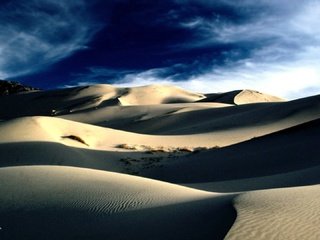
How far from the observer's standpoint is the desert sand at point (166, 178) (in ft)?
15.5

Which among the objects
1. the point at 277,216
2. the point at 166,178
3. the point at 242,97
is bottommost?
the point at 277,216

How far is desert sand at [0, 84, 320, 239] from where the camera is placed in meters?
4.74

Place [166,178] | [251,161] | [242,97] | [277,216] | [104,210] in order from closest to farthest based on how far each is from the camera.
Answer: [277,216] → [104,210] → [166,178] → [251,161] → [242,97]

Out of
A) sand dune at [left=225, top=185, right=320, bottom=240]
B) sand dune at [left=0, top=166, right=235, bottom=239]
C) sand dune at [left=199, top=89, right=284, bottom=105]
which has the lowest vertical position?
sand dune at [left=225, top=185, right=320, bottom=240]

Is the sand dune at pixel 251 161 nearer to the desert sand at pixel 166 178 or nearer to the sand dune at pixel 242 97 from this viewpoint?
the desert sand at pixel 166 178

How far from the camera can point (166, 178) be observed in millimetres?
12477

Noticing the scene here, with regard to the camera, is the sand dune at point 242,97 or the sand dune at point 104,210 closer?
the sand dune at point 104,210

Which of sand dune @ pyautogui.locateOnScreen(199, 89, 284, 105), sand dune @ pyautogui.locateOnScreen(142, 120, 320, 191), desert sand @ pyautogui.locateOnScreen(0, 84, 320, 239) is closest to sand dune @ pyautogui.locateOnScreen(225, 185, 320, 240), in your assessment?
desert sand @ pyautogui.locateOnScreen(0, 84, 320, 239)

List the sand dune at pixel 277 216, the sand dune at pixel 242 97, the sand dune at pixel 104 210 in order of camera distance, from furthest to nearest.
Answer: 1. the sand dune at pixel 242 97
2. the sand dune at pixel 104 210
3. the sand dune at pixel 277 216

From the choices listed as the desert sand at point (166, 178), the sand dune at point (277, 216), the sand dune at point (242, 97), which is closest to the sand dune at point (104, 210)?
the desert sand at point (166, 178)

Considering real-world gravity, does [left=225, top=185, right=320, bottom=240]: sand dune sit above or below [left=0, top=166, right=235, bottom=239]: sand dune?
below

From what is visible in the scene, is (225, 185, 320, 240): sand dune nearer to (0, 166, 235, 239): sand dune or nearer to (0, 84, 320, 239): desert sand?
(0, 84, 320, 239): desert sand

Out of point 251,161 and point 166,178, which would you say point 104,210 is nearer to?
point 166,178

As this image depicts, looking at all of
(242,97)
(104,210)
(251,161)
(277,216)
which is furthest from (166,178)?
(242,97)
